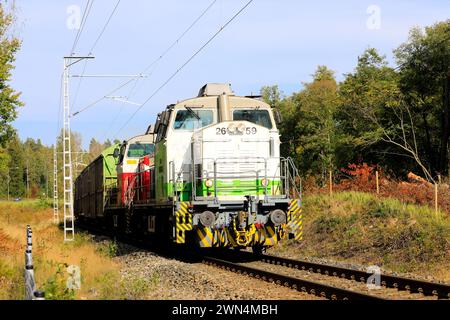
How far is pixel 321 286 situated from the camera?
10.5 m

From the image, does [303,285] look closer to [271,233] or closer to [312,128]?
[271,233]

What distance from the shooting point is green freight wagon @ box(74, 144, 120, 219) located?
27.4 metres

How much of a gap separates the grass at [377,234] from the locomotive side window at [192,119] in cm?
517

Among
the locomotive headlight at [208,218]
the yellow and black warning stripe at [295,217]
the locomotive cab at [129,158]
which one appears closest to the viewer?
the locomotive headlight at [208,218]

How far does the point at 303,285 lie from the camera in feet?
36.5

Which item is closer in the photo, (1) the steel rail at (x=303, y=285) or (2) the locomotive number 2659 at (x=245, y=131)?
(1) the steel rail at (x=303, y=285)

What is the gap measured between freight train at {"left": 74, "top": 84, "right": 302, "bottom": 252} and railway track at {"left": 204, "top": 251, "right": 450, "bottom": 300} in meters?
0.81

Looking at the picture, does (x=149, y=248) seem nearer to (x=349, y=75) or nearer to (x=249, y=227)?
(x=249, y=227)

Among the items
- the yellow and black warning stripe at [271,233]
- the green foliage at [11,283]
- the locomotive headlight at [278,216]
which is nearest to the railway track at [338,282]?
the yellow and black warning stripe at [271,233]

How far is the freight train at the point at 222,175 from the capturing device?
1461cm

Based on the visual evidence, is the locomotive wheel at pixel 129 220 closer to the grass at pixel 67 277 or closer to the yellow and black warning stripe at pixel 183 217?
the grass at pixel 67 277

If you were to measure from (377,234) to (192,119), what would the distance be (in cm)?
613

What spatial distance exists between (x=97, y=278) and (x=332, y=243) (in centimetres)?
864

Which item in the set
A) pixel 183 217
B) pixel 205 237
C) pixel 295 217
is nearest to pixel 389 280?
pixel 295 217
